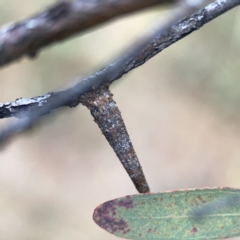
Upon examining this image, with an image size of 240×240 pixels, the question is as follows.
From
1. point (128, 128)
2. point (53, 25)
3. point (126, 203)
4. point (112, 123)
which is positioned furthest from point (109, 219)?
point (128, 128)

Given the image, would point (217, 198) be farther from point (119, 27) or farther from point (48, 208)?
point (119, 27)

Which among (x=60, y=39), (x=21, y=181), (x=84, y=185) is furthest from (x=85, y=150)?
(x=60, y=39)

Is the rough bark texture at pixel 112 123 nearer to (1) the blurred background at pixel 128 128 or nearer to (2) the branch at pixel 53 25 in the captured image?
(2) the branch at pixel 53 25

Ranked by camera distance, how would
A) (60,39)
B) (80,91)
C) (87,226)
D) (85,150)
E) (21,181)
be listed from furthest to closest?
1. (85,150)
2. (21,181)
3. (87,226)
4. (60,39)
5. (80,91)

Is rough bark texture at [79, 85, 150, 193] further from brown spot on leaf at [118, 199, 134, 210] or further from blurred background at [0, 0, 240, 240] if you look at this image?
blurred background at [0, 0, 240, 240]

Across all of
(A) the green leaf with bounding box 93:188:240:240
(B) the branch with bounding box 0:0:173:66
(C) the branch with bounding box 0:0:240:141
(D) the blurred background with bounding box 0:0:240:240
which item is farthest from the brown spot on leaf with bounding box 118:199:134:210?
(D) the blurred background with bounding box 0:0:240:240

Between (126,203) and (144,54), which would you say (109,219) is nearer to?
(126,203)
